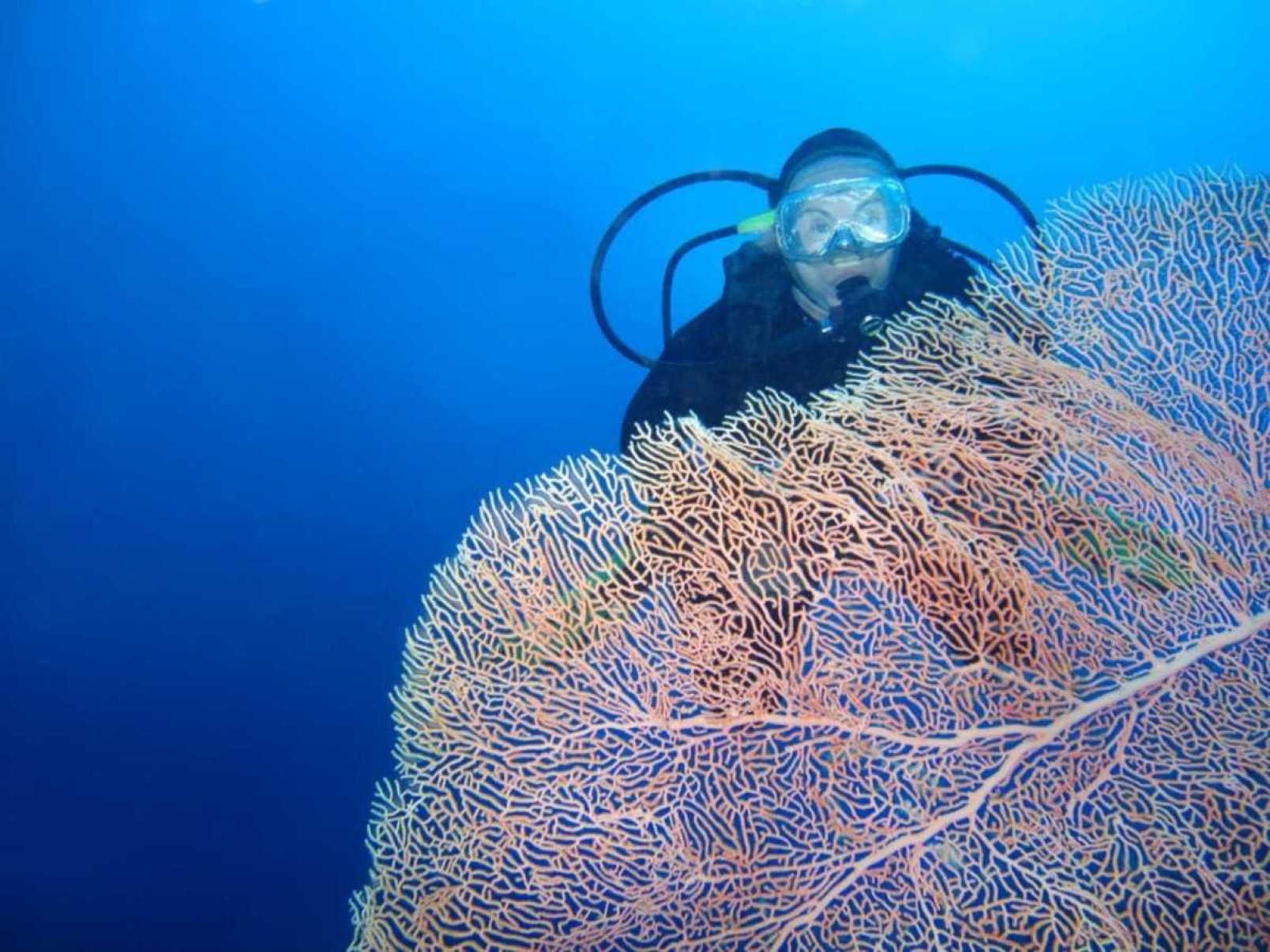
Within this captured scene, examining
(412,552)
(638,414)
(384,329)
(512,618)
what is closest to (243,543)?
(412,552)

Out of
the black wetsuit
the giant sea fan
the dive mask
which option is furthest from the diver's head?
the giant sea fan

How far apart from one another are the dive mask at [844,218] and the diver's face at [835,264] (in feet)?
0.12

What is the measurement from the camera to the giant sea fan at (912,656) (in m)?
2.12

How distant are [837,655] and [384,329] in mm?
10590

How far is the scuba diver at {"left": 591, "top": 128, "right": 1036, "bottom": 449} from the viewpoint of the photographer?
3621 millimetres

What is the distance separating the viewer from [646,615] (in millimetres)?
2328

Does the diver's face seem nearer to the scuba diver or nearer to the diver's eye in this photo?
the scuba diver

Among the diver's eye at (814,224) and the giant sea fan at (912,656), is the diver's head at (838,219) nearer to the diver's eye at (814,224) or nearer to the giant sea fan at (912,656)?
the diver's eye at (814,224)

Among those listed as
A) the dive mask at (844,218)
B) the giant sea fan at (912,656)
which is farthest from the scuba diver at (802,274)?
the giant sea fan at (912,656)

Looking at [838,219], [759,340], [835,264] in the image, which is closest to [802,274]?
[835,264]

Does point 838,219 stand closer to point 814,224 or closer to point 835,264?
point 814,224

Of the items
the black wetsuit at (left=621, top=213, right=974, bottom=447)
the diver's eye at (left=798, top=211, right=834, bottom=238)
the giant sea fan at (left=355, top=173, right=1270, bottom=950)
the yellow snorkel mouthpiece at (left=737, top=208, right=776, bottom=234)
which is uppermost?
the yellow snorkel mouthpiece at (left=737, top=208, right=776, bottom=234)

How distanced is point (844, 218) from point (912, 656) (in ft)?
7.93

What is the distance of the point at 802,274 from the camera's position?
12.5ft
